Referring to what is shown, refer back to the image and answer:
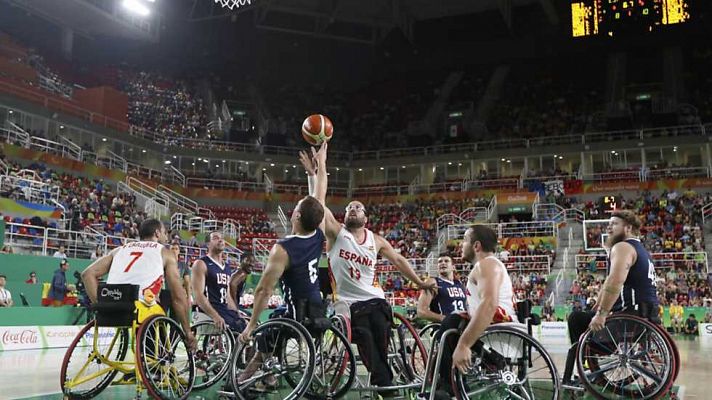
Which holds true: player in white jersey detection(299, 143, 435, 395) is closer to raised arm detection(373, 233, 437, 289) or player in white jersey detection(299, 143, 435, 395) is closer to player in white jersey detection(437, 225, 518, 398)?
raised arm detection(373, 233, 437, 289)

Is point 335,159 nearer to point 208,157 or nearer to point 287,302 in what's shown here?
point 208,157

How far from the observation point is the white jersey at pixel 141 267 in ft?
19.4

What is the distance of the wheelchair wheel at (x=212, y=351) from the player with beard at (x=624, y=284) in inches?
150

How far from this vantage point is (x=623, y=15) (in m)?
35.4

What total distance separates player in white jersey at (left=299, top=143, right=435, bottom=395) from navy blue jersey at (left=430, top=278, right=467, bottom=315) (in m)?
2.21

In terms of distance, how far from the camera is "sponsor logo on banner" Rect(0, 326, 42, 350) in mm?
13266

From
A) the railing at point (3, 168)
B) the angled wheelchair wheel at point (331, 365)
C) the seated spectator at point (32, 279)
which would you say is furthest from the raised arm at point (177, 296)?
the railing at point (3, 168)

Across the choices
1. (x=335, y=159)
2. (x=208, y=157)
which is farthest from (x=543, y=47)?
(x=208, y=157)

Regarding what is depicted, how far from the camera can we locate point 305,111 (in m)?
44.8

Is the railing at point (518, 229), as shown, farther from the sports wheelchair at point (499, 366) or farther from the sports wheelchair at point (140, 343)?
the sports wheelchair at point (499, 366)

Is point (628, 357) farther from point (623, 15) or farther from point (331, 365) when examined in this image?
point (623, 15)

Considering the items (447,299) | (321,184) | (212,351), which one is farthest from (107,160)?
(321,184)

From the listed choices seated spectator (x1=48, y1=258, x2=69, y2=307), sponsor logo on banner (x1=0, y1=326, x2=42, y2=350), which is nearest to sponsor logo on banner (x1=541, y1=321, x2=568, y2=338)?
seated spectator (x1=48, y1=258, x2=69, y2=307)

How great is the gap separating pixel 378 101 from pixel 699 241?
82.6 feet
